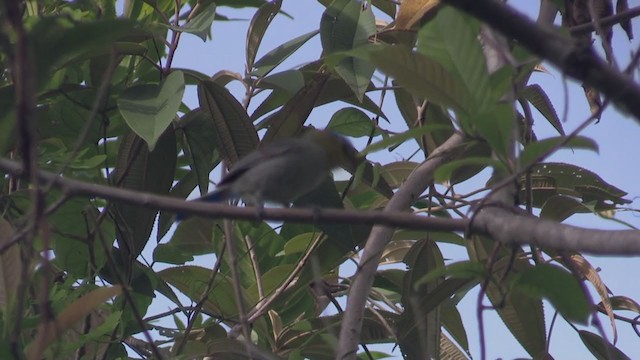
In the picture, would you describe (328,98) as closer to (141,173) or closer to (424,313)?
(141,173)

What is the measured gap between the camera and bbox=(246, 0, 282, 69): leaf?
358 cm

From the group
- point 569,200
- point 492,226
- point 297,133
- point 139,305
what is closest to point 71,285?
point 139,305

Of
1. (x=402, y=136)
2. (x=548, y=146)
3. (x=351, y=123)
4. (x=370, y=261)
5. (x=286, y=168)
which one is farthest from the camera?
(x=351, y=123)

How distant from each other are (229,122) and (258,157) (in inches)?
6.5

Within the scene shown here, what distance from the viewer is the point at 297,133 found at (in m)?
3.43

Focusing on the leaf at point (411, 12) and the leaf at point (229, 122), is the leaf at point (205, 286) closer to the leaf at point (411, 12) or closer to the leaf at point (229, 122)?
the leaf at point (229, 122)

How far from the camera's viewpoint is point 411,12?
3.37 meters

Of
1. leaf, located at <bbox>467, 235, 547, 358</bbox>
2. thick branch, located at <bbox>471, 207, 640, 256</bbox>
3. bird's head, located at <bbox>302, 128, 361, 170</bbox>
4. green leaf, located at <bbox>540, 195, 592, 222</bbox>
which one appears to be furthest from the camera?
bird's head, located at <bbox>302, 128, 361, 170</bbox>

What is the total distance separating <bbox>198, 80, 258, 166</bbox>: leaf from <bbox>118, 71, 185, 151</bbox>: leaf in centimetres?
27

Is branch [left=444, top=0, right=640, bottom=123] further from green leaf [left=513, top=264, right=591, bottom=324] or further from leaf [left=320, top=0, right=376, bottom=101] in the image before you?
leaf [left=320, top=0, right=376, bottom=101]

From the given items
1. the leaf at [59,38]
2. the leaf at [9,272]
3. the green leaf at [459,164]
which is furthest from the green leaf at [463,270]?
the leaf at [9,272]

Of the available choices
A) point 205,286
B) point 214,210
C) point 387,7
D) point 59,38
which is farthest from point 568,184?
point 59,38

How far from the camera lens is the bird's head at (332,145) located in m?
3.71

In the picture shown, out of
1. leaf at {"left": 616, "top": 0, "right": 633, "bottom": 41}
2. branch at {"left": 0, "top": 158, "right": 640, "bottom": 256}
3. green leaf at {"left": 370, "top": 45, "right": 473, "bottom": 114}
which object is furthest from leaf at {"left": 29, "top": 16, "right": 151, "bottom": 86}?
leaf at {"left": 616, "top": 0, "right": 633, "bottom": 41}
